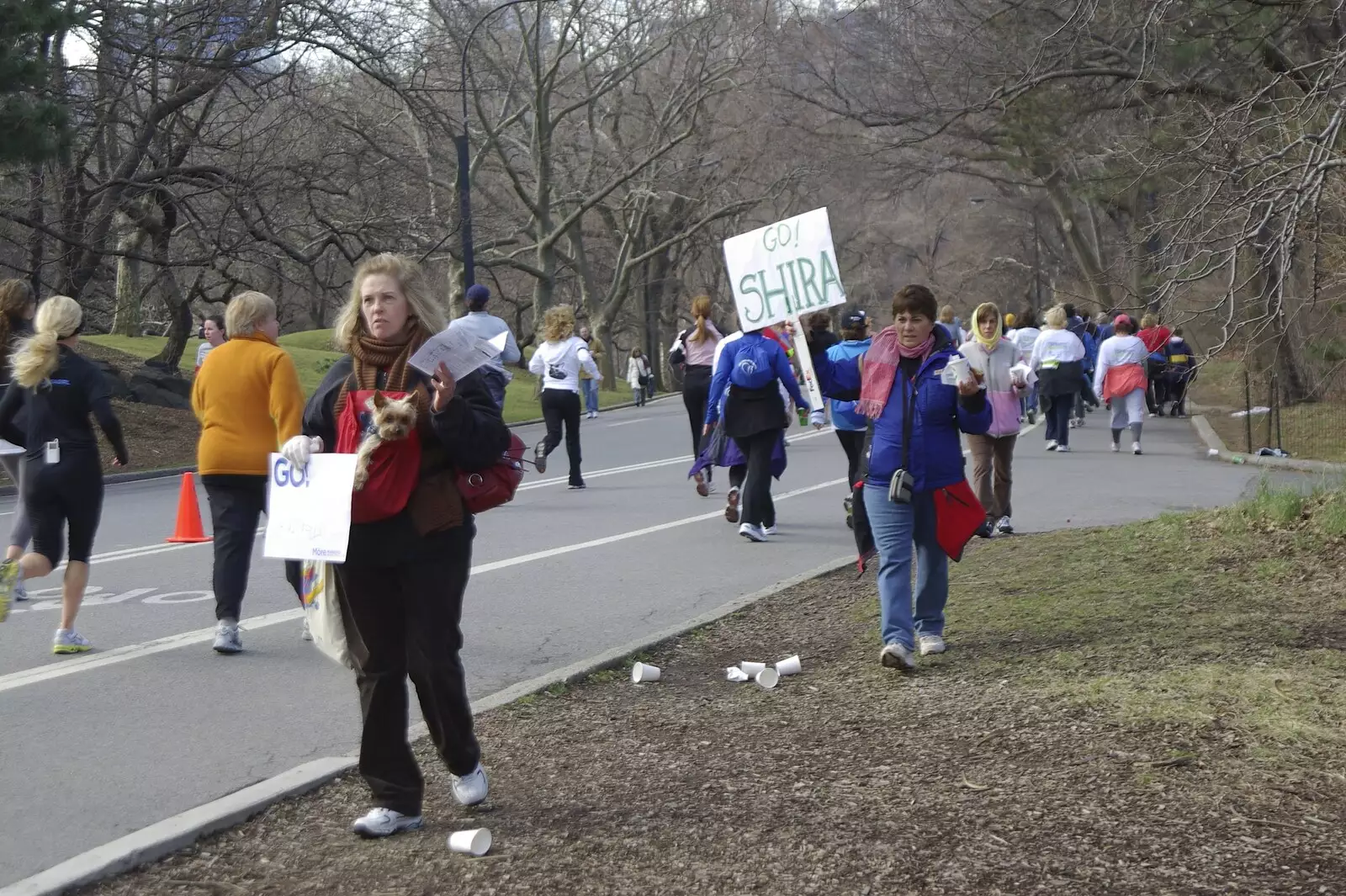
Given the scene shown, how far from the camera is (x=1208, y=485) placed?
1606cm

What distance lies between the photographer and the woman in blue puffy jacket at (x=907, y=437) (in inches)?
273

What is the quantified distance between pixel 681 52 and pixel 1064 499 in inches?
1308

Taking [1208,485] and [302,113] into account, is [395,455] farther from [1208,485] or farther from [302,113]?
[302,113]

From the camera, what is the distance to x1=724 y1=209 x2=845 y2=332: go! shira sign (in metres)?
9.18

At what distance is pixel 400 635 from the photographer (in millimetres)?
4758

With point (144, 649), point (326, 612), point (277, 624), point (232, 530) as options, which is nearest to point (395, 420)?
point (326, 612)

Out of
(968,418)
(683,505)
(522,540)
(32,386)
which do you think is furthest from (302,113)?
(968,418)

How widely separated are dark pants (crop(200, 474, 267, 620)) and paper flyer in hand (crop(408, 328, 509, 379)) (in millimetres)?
3679

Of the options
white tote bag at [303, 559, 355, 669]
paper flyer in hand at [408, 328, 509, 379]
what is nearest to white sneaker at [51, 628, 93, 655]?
white tote bag at [303, 559, 355, 669]

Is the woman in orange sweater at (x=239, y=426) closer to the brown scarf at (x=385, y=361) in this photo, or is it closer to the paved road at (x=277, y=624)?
the paved road at (x=277, y=624)

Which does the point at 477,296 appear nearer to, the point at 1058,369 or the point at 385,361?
the point at 385,361

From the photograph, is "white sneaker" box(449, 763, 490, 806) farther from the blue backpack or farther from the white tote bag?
the blue backpack

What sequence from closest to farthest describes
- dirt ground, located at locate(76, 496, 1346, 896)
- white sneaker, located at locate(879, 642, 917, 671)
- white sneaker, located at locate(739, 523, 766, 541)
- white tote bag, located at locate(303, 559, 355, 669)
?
dirt ground, located at locate(76, 496, 1346, 896) < white tote bag, located at locate(303, 559, 355, 669) < white sneaker, located at locate(879, 642, 917, 671) < white sneaker, located at locate(739, 523, 766, 541)

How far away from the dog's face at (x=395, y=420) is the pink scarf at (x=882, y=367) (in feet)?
9.99
